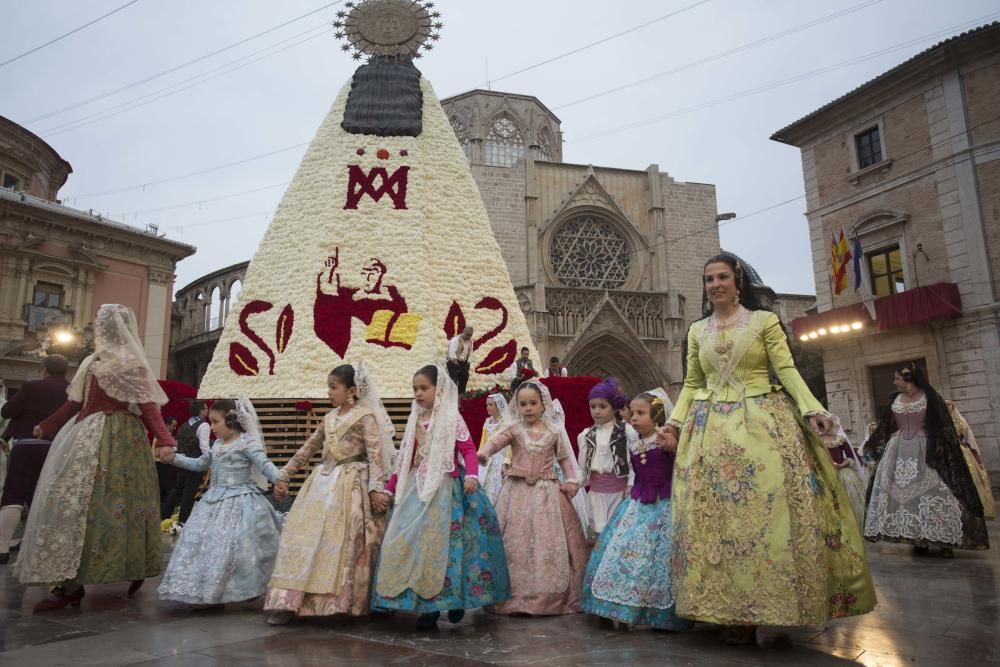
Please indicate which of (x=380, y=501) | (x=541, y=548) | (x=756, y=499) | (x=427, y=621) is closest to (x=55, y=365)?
(x=380, y=501)

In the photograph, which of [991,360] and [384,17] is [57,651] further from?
[991,360]

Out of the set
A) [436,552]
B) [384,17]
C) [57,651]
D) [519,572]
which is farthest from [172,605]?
[384,17]

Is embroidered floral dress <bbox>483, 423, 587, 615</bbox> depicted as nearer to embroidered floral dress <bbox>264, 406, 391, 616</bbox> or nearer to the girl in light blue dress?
embroidered floral dress <bbox>264, 406, 391, 616</bbox>

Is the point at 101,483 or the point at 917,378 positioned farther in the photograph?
the point at 917,378

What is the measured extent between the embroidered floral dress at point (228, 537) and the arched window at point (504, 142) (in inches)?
960

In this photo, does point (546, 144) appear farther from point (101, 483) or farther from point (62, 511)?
point (62, 511)

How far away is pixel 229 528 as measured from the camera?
4.00 meters

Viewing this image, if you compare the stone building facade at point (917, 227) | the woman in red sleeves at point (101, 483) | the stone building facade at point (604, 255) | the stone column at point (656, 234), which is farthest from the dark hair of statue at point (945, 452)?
the stone column at point (656, 234)

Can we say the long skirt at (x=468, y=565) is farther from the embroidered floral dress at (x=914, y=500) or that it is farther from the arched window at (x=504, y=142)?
the arched window at (x=504, y=142)

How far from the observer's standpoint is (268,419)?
8438 mm

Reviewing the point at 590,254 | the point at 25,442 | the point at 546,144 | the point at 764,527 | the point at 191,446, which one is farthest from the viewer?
the point at 546,144

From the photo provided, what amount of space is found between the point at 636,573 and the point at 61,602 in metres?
3.13

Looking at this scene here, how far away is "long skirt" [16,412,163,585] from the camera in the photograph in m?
3.81

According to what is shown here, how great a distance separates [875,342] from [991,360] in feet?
7.69
